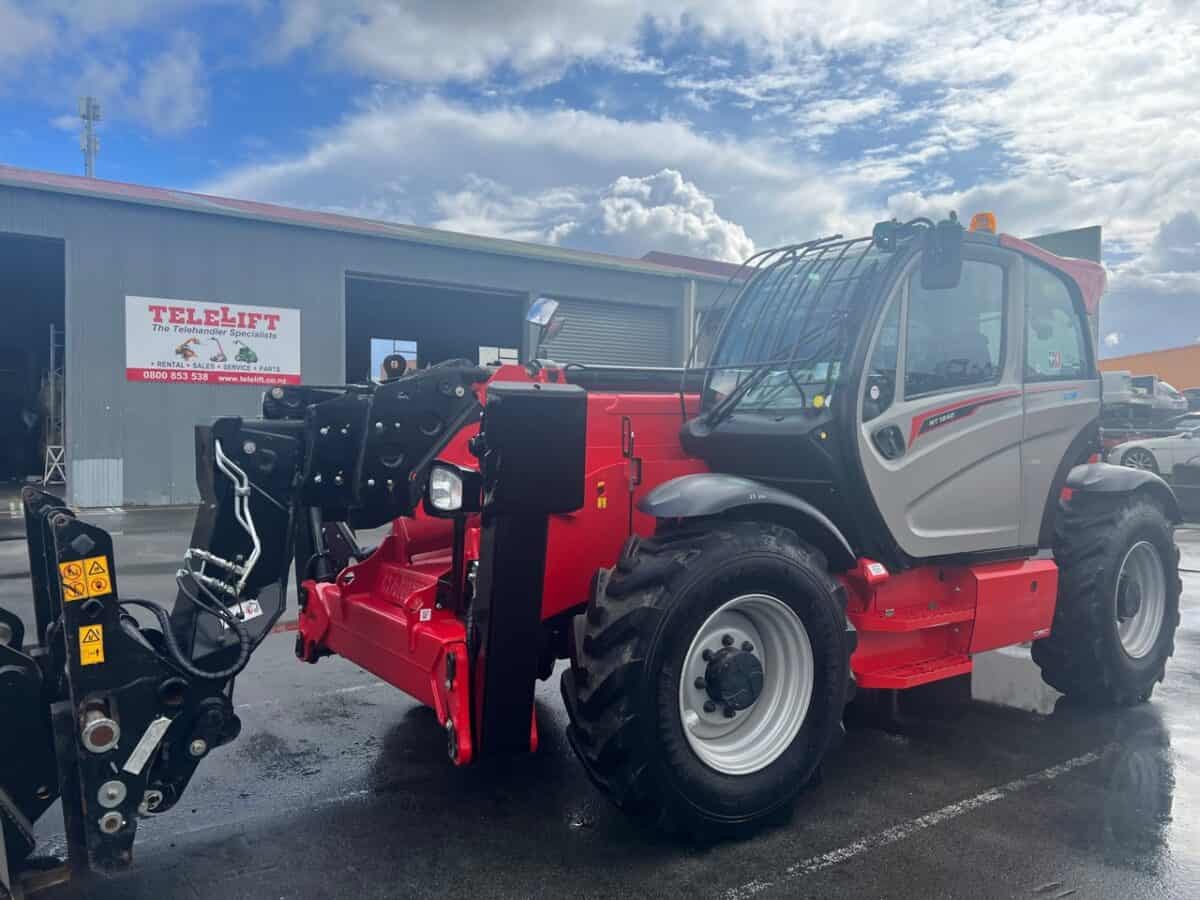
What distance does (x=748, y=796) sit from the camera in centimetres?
374

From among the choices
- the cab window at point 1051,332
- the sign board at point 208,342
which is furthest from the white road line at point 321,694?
the sign board at point 208,342

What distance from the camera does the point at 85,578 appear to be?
2971 mm

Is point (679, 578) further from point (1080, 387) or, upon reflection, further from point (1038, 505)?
point (1080, 387)

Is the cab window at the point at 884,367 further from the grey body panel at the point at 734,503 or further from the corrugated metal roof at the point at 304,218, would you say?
the corrugated metal roof at the point at 304,218

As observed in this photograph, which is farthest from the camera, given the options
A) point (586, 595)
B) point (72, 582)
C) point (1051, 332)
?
point (1051, 332)

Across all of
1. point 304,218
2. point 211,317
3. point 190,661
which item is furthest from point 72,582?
point 304,218

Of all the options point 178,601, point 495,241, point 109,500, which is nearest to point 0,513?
point 109,500

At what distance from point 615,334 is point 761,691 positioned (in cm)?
1894

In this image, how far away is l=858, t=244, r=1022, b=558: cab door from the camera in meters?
4.48

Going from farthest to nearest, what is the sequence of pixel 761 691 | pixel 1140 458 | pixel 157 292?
pixel 1140 458 → pixel 157 292 → pixel 761 691

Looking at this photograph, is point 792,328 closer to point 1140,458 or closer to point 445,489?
point 445,489

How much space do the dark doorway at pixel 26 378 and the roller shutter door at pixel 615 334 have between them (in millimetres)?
11575

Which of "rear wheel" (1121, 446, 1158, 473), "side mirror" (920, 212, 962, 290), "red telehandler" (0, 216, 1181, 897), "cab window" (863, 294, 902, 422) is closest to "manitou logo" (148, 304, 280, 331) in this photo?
"red telehandler" (0, 216, 1181, 897)

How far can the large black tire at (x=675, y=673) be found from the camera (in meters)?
3.46
